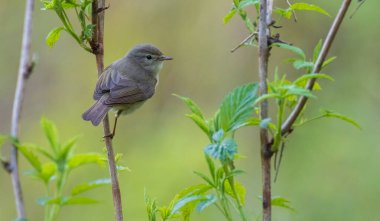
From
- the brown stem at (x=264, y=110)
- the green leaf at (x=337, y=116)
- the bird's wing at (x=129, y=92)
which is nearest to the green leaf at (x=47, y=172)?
the brown stem at (x=264, y=110)

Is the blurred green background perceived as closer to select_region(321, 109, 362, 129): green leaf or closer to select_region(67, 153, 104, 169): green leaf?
select_region(321, 109, 362, 129): green leaf

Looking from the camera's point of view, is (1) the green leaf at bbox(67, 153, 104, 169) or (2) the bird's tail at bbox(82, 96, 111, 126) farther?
(2) the bird's tail at bbox(82, 96, 111, 126)

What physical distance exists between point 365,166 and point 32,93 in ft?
13.4

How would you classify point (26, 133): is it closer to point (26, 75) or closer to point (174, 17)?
point (174, 17)

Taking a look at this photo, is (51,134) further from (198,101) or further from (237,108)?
(198,101)

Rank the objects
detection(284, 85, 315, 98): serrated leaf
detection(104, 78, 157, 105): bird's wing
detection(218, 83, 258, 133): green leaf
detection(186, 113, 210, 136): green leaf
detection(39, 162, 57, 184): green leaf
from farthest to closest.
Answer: detection(104, 78, 157, 105): bird's wing, detection(186, 113, 210, 136): green leaf, detection(218, 83, 258, 133): green leaf, detection(284, 85, 315, 98): serrated leaf, detection(39, 162, 57, 184): green leaf

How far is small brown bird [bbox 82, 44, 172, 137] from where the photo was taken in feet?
13.2

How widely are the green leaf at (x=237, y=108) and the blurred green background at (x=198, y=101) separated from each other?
463 cm

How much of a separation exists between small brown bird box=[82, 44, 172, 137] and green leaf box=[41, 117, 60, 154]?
87.0 inches

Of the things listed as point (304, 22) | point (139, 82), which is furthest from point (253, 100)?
point (304, 22)

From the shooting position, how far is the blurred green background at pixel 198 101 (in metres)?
6.79

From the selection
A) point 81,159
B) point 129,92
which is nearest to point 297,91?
point 81,159

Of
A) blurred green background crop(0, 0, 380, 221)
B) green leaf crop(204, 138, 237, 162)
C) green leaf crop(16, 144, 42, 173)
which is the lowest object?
blurred green background crop(0, 0, 380, 221)

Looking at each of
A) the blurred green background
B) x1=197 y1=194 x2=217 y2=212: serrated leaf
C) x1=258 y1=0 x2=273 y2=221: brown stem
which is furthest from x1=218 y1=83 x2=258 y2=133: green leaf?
the blurred green background
